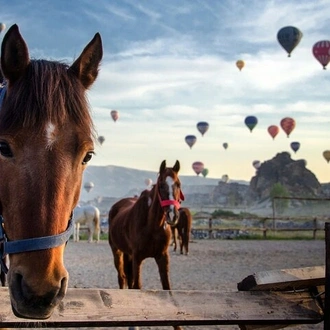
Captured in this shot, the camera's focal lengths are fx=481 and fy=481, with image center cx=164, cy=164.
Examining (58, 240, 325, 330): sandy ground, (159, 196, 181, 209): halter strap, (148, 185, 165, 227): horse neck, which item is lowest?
(58, 240, 325, 330): sandy ground

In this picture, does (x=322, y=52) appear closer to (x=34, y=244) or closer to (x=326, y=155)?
(x=326, y=155)

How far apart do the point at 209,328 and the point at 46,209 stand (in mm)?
5449

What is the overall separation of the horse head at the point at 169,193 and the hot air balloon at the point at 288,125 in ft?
160

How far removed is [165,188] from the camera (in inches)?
289

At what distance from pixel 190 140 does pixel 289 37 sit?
23.5 meters

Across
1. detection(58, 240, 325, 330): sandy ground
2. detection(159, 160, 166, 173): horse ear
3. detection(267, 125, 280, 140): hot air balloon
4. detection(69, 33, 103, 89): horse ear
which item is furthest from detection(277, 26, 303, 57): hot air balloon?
detection(69, 33, 103, 89): horse ear

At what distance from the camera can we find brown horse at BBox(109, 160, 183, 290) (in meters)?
6.79

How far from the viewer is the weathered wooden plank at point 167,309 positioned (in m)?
2.50

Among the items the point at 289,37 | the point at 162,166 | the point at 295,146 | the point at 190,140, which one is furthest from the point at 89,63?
the point at 295,146

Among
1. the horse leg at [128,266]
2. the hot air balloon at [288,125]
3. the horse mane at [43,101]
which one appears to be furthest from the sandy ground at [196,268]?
the hot air balloon at [288,125]

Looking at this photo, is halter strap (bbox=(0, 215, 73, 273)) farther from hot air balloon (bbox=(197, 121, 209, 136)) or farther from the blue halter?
hot air balloon (bbox=(197, 121, 209, 136))

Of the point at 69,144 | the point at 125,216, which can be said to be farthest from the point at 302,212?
the point at 69,144

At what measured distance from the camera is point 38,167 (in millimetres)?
1879

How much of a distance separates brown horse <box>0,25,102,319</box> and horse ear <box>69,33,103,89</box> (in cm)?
11
